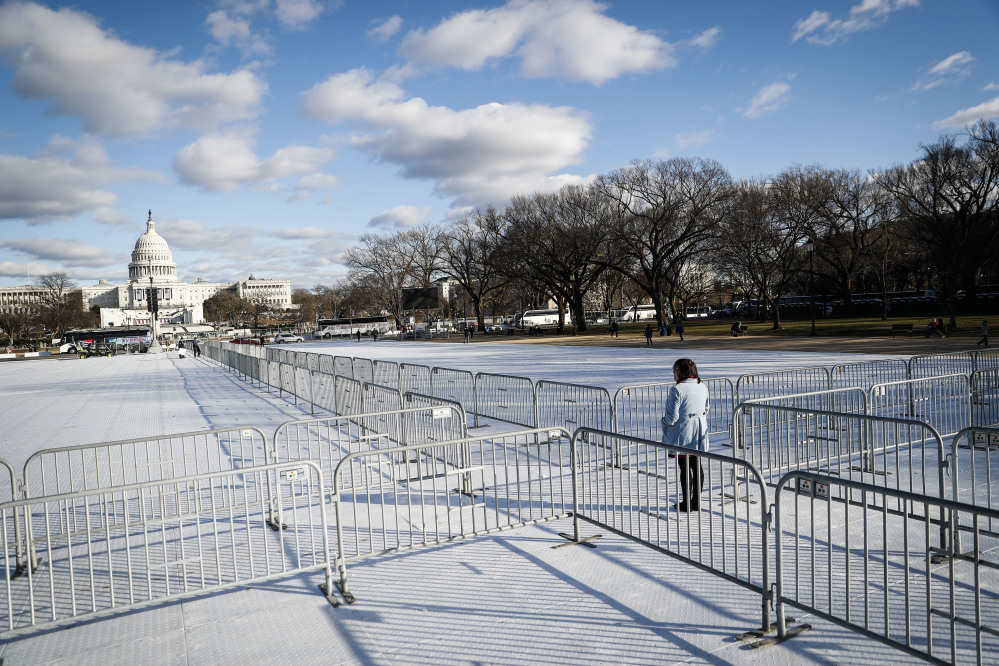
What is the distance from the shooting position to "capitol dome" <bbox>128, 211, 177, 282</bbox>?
6378 inches

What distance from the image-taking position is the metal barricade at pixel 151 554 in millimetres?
4746

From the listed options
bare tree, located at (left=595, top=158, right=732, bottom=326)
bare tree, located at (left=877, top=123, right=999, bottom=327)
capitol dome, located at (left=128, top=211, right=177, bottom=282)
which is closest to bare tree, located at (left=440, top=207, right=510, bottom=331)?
bare tree, located at (left=595, top=158, right=732, bottom=326)

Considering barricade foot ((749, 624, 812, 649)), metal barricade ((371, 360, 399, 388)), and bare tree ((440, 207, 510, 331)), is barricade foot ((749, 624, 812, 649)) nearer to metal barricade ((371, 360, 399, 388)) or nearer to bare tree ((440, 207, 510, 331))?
metal barricade ((371, 360, 399, 388))

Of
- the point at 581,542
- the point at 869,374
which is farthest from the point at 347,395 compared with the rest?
the point at 869,374

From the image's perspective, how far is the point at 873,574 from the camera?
4836 mm

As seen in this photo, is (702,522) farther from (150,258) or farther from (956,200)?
(150,258)

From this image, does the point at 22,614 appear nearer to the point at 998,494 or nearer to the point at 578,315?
the point at 998,494

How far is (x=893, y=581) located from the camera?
4742 millimetres

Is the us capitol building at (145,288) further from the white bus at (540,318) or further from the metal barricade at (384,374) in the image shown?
the metal barricade at (384,374)

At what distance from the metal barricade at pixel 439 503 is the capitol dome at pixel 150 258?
176977 mm

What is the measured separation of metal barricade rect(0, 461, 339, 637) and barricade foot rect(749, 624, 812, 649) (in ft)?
10.3

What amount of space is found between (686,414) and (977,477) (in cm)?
388

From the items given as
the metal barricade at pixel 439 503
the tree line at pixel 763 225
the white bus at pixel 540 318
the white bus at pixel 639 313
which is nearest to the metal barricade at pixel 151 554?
the metal barricade at pixel 439 503

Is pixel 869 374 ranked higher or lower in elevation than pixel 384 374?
lower
